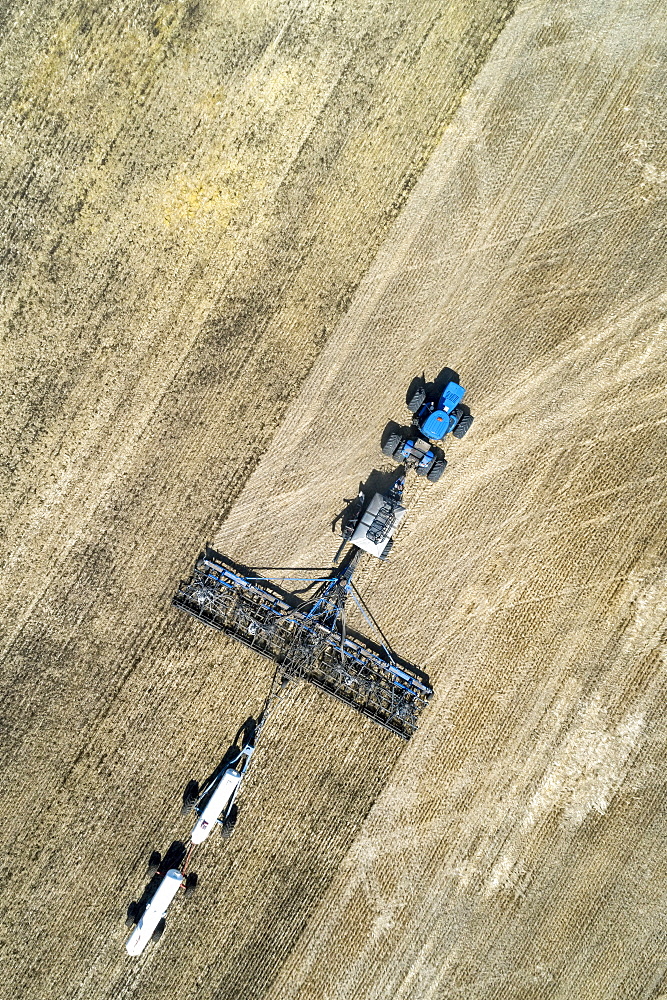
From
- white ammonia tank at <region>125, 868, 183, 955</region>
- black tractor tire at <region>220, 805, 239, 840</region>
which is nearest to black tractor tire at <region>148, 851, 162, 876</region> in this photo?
white ammonia tank at <region>125, 868, 183, 955</region>

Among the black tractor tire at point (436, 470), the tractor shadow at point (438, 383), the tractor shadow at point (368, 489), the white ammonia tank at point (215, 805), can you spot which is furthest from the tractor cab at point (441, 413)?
the white ammonia tank at point (215, 805)

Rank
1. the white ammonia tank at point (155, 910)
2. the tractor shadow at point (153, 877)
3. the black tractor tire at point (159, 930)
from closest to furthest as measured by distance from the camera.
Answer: the white ammonia tank at point (155, 910)
the black tractor tire at point (159, 930)
the tractor shadow at point (153, 877)

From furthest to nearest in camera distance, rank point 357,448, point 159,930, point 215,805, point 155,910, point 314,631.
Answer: point 357,448
point 314,631
point 159,930
point 215,805
point 155,910

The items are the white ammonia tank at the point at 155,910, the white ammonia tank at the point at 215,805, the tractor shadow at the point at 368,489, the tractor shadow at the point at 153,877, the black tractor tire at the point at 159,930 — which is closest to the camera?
the white ammonia tank at the point at 155,910

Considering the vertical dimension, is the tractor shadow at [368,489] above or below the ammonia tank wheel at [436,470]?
below

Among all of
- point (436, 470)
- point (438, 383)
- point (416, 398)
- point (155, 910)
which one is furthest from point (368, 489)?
point (155, 910)

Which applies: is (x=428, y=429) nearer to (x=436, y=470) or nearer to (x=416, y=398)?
(x=416, y=398)

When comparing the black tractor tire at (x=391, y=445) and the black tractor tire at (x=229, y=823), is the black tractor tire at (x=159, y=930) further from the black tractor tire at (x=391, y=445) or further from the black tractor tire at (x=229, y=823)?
the black tractor tire at (x=391, y=445)
